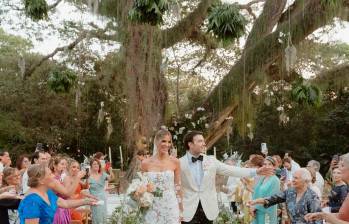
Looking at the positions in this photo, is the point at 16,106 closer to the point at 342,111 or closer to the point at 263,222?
the point at 342,111

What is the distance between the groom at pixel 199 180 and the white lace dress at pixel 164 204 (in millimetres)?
142

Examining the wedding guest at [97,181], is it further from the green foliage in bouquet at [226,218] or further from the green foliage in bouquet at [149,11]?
the green foliage in bouquet at [149,11]

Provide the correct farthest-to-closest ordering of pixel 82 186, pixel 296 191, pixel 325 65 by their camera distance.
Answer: pixel 325 65, pixel 82 186, pixel 296 191

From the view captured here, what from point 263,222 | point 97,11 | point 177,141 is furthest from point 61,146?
point 263,222

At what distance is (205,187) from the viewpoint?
5.87m

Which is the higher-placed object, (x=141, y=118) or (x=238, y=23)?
(x=238, y=23)

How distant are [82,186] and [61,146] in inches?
702

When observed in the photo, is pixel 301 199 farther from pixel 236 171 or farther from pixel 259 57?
pixel 259 57

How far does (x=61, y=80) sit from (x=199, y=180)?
10.2 m

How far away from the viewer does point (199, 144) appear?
5871mm

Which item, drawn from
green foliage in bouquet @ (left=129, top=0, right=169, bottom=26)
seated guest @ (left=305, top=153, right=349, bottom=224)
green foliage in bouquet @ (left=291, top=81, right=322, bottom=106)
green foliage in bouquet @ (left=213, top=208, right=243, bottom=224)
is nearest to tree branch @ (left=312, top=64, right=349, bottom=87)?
green foliage in bouquet @ (left=291, top=81, right=322, bottom=106)

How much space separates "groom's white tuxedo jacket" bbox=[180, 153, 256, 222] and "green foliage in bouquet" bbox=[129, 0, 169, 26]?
5267 mm

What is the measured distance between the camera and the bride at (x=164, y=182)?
600cm

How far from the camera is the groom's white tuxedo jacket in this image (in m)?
5.86
